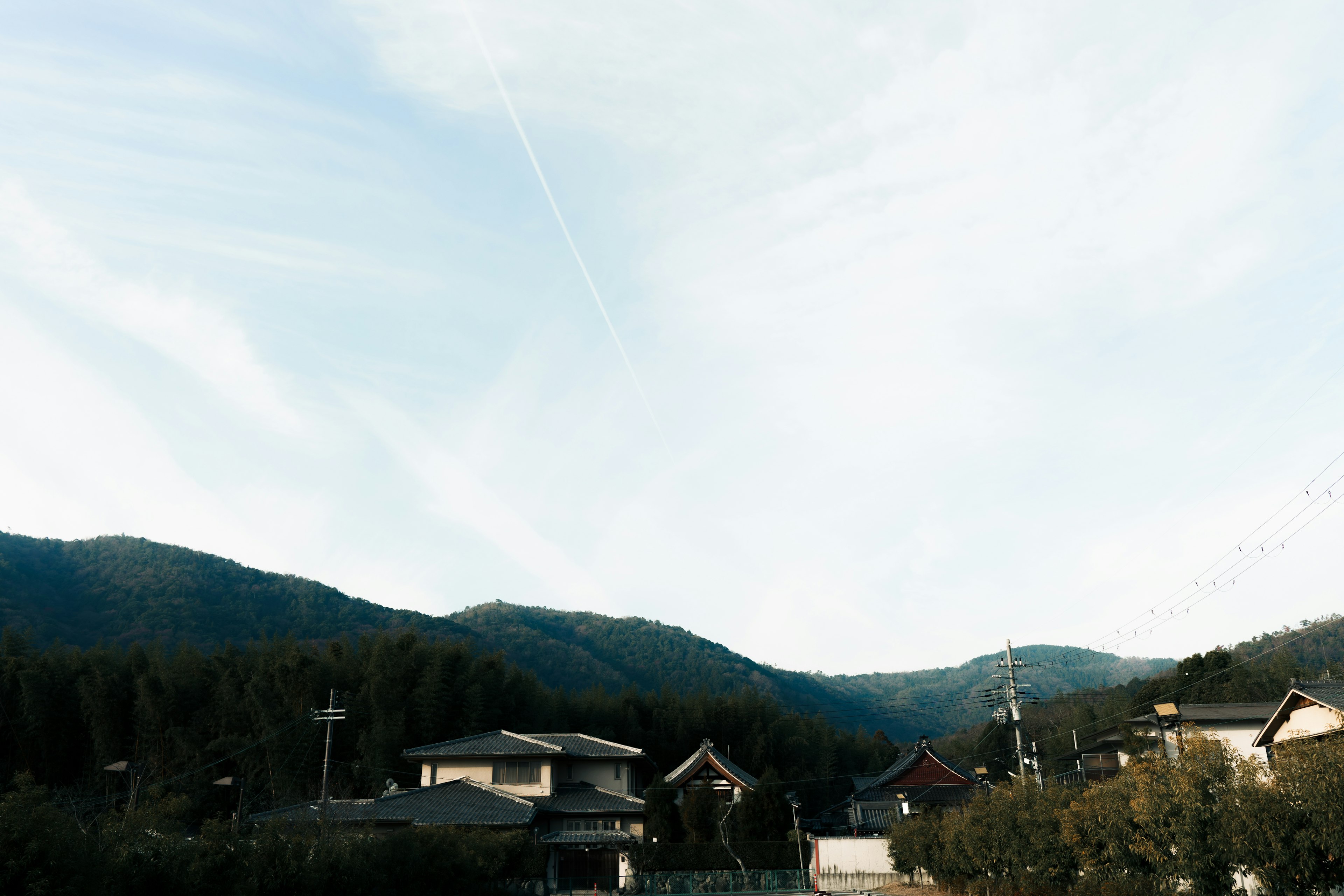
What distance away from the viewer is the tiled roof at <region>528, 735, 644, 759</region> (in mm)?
42000

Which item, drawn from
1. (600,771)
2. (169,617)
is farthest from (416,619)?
(600,771)

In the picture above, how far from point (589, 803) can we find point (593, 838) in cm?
280

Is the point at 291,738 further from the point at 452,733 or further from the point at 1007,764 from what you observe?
the point at 1007,764

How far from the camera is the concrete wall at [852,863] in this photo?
37.3m

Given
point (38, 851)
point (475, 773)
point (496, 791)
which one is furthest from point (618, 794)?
point (38, 851)

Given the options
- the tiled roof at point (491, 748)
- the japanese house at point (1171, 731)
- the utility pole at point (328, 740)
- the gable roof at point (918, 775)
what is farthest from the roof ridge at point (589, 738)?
the japanese house at point (1171, 731)

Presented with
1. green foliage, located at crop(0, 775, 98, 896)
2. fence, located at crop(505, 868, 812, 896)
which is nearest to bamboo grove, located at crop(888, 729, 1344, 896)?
fence, located at crop(505, 868, 812, 896)

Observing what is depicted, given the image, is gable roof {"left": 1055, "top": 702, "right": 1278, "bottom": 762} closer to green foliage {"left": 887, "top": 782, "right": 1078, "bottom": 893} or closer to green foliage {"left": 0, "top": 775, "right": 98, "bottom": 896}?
green foliage {"left": 887, "top": 782, "right": 1078, "bottom": 893}

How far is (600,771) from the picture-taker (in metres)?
42.8

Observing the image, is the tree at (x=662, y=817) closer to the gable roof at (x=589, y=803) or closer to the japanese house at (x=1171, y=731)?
the gable roof at (x=589, y=803)

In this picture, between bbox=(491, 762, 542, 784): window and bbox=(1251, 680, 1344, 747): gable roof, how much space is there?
1137 inches

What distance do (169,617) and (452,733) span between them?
5027 centimetres

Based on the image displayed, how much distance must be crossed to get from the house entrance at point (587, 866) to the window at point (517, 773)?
4.12 meters

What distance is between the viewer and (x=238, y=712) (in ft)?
142
